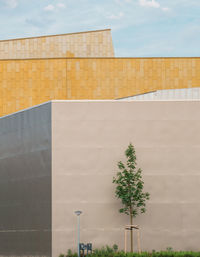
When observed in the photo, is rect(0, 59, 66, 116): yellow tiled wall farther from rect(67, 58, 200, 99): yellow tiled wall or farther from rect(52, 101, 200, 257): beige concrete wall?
rect(52, 101, 200, 257): beige concrete wall

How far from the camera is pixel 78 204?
26266mm

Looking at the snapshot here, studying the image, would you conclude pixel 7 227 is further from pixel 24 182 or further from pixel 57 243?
pixel 57 243

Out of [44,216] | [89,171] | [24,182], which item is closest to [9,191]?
[24,182]

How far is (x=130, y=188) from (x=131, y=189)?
7cm

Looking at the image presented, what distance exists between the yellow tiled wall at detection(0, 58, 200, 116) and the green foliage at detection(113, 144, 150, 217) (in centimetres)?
1068

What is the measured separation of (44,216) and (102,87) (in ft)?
38.8

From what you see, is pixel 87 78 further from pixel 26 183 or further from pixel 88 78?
pixel 26 183

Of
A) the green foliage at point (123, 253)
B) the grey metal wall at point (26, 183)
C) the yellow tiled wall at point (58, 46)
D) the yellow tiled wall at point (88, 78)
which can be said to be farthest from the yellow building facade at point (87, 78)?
the green foliage at point (123, 253)

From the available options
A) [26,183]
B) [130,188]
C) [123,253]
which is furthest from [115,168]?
[26,183]

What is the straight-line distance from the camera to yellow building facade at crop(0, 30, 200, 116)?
36094 millimetres

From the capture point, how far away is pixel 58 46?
41344 millimetres

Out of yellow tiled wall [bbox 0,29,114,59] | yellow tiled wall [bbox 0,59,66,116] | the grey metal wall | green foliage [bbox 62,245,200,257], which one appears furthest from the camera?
yellow tiled wall [bbox 0,29,114,59]

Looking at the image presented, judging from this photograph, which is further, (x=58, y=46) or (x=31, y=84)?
(x=58, y=46)

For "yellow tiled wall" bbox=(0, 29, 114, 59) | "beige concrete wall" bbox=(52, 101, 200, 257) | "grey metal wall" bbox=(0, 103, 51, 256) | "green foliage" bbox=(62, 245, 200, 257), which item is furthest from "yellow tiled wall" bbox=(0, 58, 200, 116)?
"green foliage" bbox=(62, 245, 200, 257)
